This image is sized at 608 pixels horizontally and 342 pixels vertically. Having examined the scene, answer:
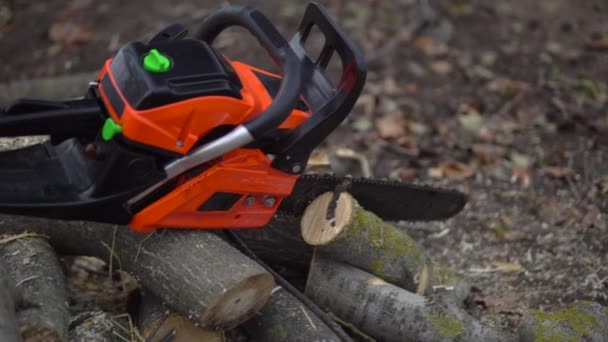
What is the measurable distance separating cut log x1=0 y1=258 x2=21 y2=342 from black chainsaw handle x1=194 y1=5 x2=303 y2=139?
98 centimetres

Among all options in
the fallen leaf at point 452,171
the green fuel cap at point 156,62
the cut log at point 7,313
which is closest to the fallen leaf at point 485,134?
the fallen leaf at point 452,171

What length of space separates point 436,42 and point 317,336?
12.5 feet

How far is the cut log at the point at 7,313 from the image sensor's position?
7.86 ft

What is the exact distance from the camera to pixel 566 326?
298 cm

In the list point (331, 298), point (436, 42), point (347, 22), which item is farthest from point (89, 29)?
point (331, 298)

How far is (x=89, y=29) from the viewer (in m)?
6.32

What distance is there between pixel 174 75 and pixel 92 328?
102 cm

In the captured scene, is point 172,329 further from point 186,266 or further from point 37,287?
point 37,287

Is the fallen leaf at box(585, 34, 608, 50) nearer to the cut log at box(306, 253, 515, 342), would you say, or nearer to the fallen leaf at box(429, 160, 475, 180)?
the fallen leaf at box(429, 160, 475, 180)

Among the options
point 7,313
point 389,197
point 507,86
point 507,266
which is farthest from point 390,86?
point 7,313

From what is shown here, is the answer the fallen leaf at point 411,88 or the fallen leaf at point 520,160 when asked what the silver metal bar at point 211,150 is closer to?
the fallen leaf at point 520,160

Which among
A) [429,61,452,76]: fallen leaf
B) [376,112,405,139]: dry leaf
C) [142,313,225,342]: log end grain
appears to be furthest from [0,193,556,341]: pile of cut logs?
[429,61,452,76]: fallen leaf

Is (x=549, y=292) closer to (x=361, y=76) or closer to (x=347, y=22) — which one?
(x=361, y=76)

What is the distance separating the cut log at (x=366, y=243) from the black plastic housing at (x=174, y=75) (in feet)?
2.23
